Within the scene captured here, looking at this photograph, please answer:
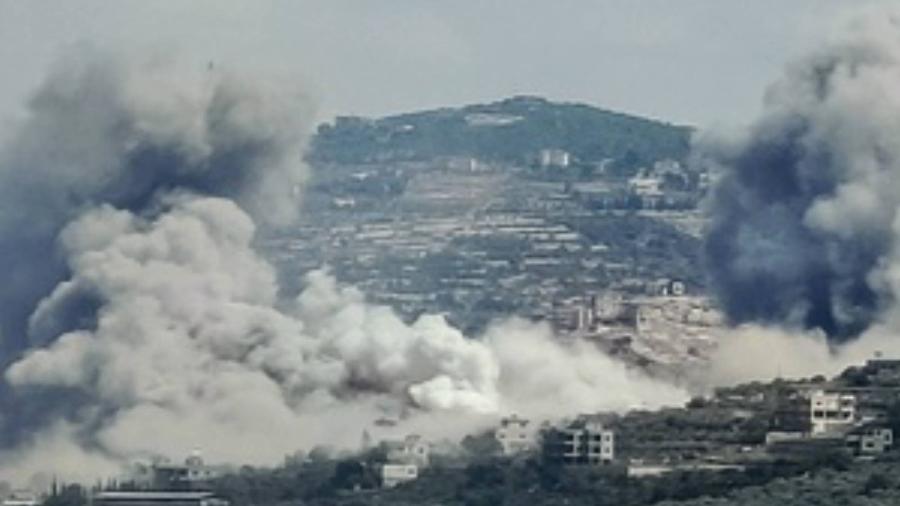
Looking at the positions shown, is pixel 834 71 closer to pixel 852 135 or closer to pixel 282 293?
pixel 852 135

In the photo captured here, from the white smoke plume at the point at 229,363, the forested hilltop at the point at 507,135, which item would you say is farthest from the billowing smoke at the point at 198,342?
the forested hilltop at the point at 507,135

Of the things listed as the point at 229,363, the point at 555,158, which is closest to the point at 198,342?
the point at 229,363

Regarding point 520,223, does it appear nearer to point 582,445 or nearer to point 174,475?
point 174,475

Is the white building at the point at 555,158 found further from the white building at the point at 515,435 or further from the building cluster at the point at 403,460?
the building cluster at the point at 403,460

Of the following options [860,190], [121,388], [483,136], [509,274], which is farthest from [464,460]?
[483,136]

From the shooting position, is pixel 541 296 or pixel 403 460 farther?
pixel 541 296
